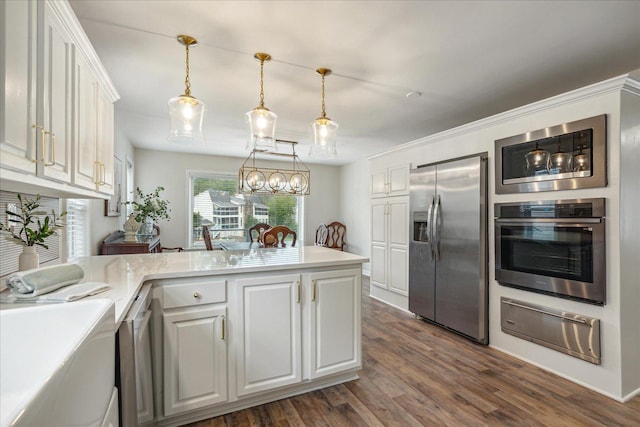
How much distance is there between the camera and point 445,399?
204 centimetres

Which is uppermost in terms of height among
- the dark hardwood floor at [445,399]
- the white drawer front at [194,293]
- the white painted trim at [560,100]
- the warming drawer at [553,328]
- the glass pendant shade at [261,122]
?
the white painted trim at [560,100]

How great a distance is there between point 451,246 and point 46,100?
3.17m

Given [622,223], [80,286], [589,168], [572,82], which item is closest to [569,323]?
[622,223]

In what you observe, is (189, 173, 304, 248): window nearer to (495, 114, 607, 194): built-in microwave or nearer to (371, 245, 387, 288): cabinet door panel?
(371, 245, 387, 288): cabinet door panel

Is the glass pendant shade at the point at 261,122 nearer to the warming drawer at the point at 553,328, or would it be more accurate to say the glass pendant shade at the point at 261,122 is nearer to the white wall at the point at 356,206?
the warming drawer at the point at 553,328

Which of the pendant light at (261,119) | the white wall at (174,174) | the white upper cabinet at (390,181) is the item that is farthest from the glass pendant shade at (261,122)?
the white wall at (174,174)

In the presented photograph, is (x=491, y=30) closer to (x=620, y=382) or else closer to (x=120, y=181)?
(x=620, y=382)

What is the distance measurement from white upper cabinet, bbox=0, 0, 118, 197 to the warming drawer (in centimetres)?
322

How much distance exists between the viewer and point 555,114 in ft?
7.65

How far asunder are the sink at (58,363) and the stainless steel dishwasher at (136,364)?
17cm

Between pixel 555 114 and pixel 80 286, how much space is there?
3243mm

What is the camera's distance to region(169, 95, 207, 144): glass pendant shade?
1.95 meters

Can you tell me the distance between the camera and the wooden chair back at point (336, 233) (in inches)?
255

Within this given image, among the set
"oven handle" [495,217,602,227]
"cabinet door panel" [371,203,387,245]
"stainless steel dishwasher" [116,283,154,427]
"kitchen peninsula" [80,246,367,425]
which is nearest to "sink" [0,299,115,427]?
"stainless steel dishwasher" [116,283,154,427]
